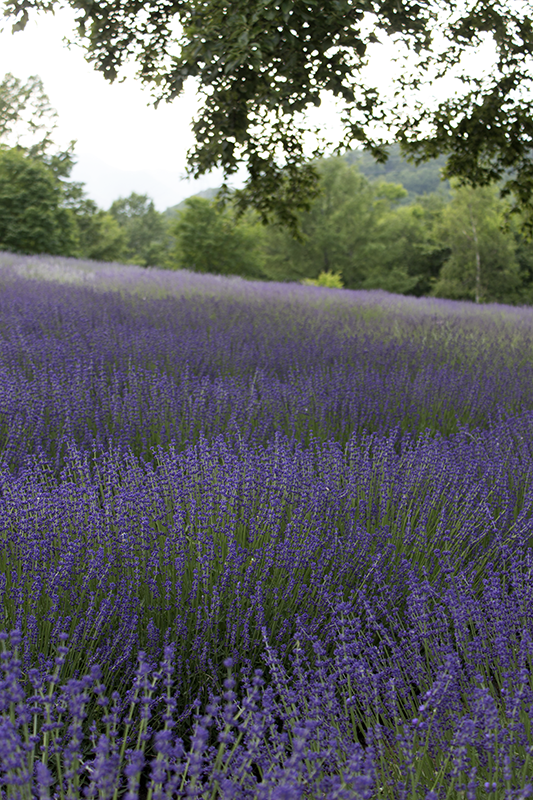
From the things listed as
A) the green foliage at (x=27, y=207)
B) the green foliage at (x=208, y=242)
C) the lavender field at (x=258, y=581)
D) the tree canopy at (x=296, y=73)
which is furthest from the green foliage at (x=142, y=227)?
the lavender field at (x=258, y=581)

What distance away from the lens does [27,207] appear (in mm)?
23250

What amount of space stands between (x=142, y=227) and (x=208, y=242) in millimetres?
30032

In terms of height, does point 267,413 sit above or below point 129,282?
below

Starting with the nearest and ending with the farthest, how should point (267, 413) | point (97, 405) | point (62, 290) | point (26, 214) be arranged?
point (97, 405), point (267, 413), point (62, 290), point (26, 214)

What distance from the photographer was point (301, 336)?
601cm

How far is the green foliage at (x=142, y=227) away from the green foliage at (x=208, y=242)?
1540cm

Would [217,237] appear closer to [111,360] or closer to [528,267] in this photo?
[528,267]

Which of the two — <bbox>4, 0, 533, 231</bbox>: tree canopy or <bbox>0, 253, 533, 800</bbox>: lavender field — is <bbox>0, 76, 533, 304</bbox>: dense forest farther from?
<bbox>0, 253, 533, 800</bbox>: lavender field

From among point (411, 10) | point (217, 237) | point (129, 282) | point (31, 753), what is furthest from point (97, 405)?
point (217, 237)

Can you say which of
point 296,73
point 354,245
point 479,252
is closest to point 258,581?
point 296,73

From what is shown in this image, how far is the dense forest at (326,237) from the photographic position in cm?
2389

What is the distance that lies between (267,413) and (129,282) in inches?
269

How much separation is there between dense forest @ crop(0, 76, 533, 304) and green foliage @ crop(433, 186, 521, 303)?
0.06 meters

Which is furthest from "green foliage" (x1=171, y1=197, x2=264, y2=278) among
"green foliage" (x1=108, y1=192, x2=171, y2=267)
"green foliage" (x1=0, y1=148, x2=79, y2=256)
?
"green foliage" (x1=108, y1=192, x2=171, y2=267)
